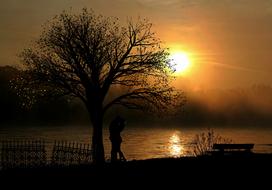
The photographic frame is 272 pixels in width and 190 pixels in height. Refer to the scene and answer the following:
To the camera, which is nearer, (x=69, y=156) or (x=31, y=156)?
(x=69, y=156)

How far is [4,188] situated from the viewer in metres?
19.5

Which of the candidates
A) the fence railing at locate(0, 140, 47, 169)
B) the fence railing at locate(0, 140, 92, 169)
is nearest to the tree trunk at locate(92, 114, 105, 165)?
the fence railing at locate(0, 140, 92, 169)

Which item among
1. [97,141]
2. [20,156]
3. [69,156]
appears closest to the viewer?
[69,156]

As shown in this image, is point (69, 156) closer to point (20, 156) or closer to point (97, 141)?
point (20, 156)

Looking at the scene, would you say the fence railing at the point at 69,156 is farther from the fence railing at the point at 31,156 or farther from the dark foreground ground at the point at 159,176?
the dark foreground ground at the point at 159,176

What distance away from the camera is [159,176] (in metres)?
21.6

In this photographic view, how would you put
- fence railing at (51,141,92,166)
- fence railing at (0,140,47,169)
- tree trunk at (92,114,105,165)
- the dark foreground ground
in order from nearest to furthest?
the dark foreground ground → fence railing at (51,141,92,166) → fence railing at (0,140,47,169) → tree trunk at (92,114,105,165)

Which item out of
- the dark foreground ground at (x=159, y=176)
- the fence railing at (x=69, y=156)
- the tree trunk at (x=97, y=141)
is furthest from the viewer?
the tree trunk at (x=97, y=141)

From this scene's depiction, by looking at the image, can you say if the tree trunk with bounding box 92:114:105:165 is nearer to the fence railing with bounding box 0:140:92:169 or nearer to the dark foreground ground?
the fence railing with bounding box 0:140:92:169

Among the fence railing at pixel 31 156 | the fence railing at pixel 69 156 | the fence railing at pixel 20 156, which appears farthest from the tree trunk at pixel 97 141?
the fence railing at pixel 20 156

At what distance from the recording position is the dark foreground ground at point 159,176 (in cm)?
1961

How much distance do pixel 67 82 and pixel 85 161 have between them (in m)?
7.51

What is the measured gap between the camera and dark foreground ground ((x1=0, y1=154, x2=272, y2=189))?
64.3 feet

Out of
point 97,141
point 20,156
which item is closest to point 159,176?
point 20,156
